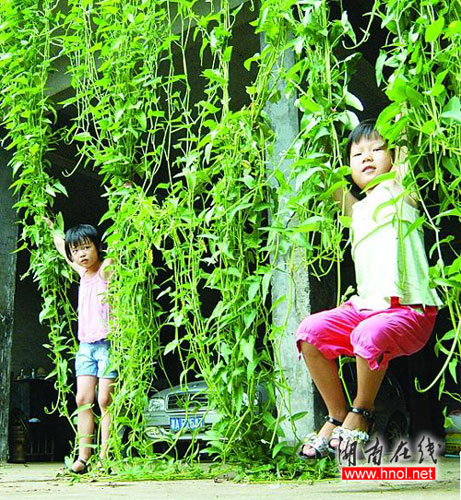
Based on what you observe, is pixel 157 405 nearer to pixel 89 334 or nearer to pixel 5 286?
pixel 5 286

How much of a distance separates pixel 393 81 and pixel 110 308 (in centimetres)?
190

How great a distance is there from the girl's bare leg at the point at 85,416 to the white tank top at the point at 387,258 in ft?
5.44

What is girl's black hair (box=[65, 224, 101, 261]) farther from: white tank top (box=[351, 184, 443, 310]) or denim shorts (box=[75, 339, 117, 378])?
white tank top (box=[351, 184, 443, 310])

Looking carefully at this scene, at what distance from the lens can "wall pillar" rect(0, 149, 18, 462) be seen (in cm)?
464

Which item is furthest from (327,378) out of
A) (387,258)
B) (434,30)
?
(434,30)

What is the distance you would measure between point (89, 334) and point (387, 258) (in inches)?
71.1

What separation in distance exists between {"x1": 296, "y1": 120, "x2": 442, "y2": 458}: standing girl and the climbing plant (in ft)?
0.30

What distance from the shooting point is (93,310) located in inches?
135

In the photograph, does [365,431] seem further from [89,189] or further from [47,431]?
[89,189]

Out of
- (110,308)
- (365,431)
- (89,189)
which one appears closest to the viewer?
(365,431)

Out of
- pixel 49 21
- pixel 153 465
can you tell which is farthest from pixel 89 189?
pixel 153 465

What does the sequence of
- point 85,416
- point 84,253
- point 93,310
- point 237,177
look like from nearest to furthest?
1. point 237,177
2. point 85,416
3. point 93,310
4. point 84,253

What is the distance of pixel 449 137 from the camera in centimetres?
184

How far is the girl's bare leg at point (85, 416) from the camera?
3.23 m
